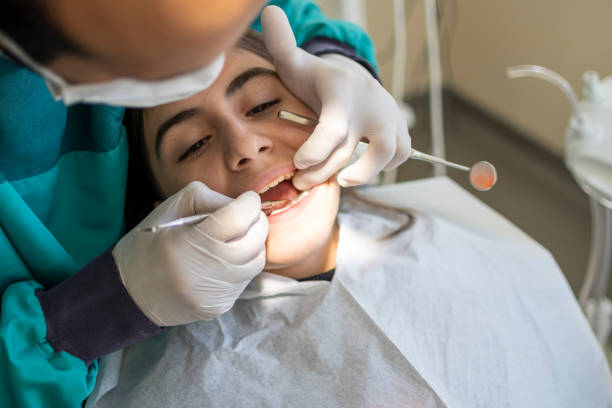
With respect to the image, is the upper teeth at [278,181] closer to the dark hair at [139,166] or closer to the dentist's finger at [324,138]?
the dentist's finger at [324,138]

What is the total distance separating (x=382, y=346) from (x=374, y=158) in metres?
0.34

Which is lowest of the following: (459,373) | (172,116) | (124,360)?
(124,360)

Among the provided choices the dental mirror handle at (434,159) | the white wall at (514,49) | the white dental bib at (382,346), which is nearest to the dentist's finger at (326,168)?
the dental mirror handle at (434,159)

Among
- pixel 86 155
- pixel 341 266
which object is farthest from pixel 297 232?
pixel 86 155

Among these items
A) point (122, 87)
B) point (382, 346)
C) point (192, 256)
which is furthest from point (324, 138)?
point (122, 87)

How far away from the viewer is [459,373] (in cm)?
98

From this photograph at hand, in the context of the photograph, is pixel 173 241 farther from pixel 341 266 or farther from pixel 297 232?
pixel 341 266

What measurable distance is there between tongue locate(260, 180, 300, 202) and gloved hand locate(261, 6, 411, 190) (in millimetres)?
53

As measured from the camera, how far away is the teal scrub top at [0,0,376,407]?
83 centimetres

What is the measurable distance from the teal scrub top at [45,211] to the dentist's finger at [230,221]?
0.30 m

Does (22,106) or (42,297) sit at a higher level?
(22,106)

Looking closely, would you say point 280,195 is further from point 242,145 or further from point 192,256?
point 192,256

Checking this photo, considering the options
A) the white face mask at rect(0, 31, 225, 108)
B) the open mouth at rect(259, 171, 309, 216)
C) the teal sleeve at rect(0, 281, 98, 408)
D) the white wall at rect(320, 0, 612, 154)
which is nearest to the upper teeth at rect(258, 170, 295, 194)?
the open mouth at rect(259, 171, 309, 216)

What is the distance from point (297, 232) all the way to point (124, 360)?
42 cm
